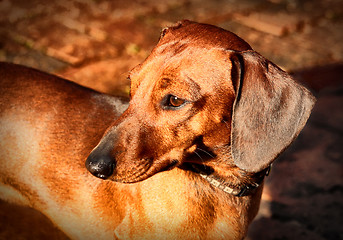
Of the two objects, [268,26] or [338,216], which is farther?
[268,26]

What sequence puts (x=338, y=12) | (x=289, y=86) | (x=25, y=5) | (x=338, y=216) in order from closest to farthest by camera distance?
(x=289, y=86) < (x=338, y=216) < (x=25, y=5) < (x=338, y=12)

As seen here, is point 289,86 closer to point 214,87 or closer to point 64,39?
point 214,87

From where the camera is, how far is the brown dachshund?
7.39 ft

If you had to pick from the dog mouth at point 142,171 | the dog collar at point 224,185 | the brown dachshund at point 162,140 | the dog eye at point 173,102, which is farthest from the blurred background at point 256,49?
the dog eye at point 173,102

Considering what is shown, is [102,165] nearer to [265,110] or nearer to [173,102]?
[173,102]

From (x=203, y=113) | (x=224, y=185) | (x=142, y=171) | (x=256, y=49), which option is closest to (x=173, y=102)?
(x=203, y=113)

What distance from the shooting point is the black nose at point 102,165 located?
2.23 metres

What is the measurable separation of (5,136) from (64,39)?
3.11 m

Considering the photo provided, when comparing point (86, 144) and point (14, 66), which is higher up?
point (14, 66)

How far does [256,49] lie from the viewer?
20.1 feet

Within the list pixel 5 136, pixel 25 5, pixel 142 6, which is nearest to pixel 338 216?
pixel 5 136

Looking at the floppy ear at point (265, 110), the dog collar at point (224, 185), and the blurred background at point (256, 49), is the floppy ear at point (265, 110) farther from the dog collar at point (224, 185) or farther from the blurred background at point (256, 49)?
the blurred background at point (256, 49)

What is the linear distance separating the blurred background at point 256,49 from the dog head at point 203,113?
1728 millimetres

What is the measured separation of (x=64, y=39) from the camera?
5.88 meters
